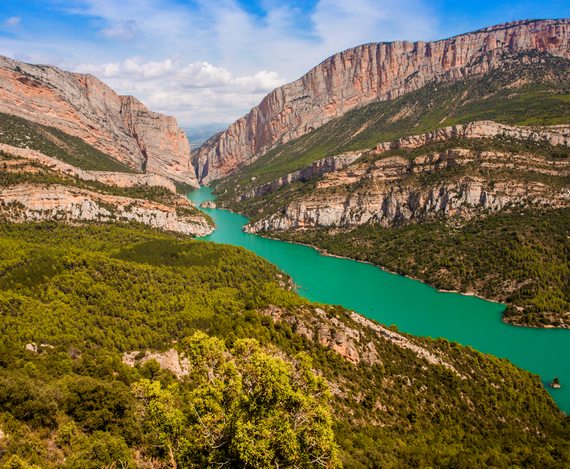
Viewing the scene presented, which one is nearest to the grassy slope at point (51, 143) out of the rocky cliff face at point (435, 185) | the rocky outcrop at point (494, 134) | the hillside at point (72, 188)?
the hillside at point (72, 188)

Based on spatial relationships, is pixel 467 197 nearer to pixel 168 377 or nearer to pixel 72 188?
pixel 72 188

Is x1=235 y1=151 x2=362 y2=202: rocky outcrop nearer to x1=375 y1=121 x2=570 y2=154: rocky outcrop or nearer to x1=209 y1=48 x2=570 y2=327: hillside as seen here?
x1=209 y1=48 x2=570 y2=327: hillside

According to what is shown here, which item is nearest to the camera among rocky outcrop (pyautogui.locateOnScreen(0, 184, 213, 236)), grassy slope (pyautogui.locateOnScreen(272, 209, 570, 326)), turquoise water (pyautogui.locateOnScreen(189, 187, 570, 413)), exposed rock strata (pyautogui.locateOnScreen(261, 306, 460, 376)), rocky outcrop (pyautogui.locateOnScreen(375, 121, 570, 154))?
exposed rock strata (pyautogui.locateOnScreen(261, 306, 460, 376))

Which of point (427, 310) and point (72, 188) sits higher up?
point (72, 188)

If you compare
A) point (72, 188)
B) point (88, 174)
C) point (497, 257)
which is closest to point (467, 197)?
point (497, 257)

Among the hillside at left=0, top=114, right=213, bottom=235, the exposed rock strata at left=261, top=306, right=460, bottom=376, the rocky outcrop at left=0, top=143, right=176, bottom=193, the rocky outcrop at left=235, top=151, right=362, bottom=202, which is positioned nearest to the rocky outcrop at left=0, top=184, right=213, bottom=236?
the hillside at left=0, top=114, right=213, bottom=235

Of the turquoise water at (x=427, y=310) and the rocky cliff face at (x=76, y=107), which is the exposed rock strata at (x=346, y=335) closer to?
the turquoise water at (x=427, y=310)
